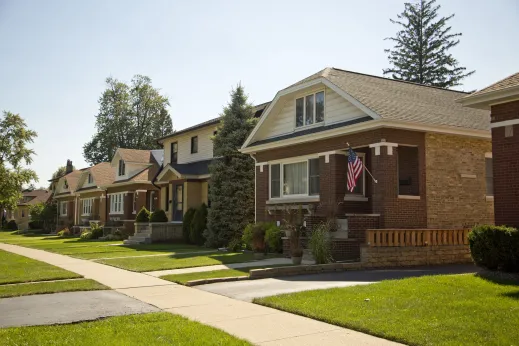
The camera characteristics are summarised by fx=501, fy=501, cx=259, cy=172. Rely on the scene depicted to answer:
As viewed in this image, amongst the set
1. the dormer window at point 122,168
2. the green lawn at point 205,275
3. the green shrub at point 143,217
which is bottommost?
the green lawn at point 205,275

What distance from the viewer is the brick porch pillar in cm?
1631

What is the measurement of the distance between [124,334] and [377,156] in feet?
37.6

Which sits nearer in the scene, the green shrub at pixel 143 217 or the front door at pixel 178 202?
the front door at pixel 178 202

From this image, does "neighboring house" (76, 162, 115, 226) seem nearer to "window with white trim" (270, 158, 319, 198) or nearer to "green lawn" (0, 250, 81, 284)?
"window with white trim" (270, 158, 319, 198)

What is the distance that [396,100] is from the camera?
1875 cm

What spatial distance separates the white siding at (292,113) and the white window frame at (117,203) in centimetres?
2167

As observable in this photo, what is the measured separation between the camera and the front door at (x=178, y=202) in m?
32.0

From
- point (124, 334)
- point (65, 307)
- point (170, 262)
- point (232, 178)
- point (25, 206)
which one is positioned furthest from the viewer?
point (25, 206)

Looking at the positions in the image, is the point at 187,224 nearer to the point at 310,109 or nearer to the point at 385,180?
the point at 310,109

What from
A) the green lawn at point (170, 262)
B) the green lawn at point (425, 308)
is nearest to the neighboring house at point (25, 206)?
the green lawn at point (170, 262)

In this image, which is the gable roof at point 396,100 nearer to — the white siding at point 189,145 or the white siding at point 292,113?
the white siding at point 292,113

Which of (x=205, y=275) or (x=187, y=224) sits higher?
(x=187, y=224)

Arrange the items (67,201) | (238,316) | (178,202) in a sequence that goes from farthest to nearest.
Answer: (67,201) → (178,202) → (238,316)

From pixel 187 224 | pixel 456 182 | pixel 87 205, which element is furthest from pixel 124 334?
pixel 87 205
